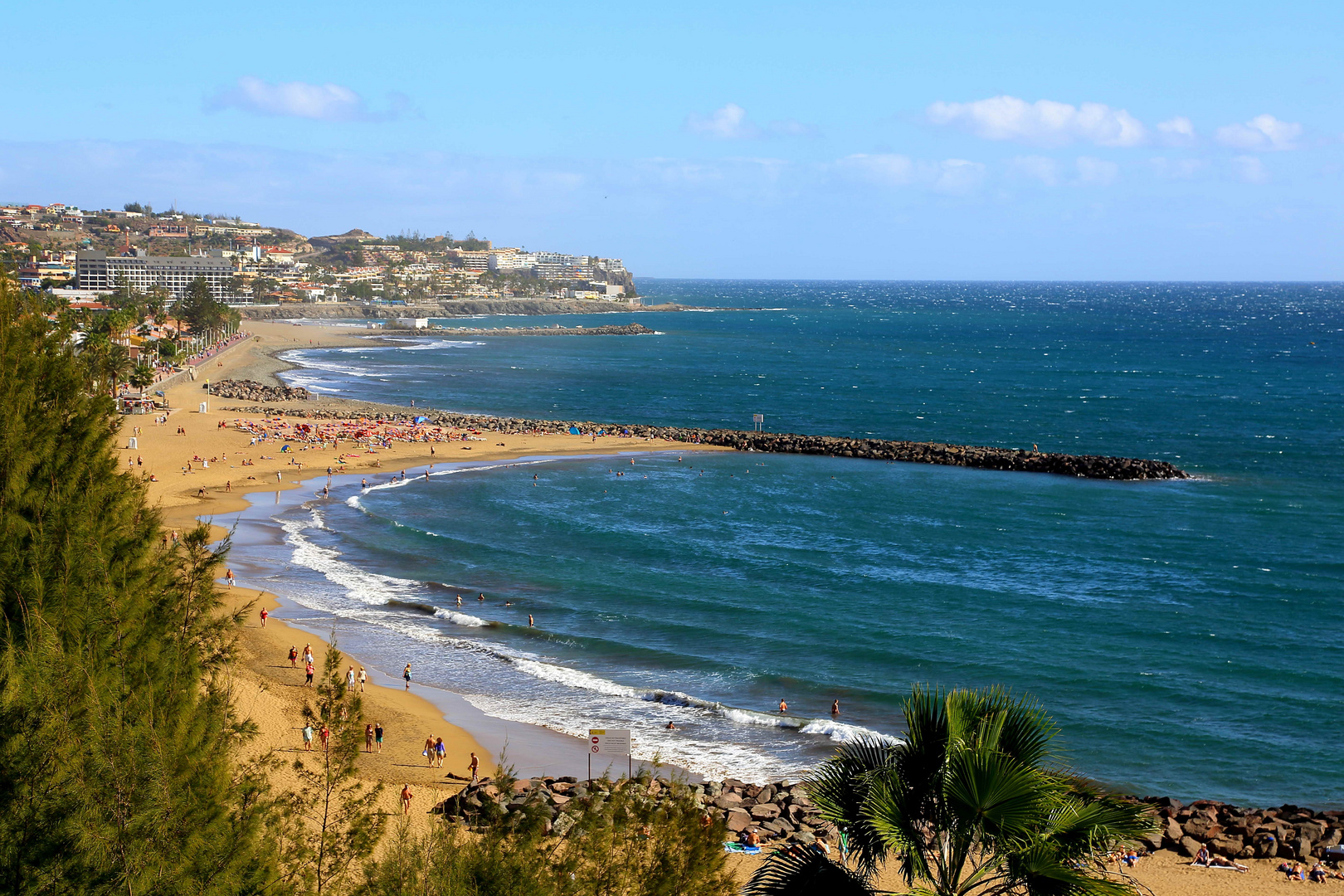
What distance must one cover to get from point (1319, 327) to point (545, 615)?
191829mm

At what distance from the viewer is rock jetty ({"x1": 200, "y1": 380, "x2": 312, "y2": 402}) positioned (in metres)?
81.4

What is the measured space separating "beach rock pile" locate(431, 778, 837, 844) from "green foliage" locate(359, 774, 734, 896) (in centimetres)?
911

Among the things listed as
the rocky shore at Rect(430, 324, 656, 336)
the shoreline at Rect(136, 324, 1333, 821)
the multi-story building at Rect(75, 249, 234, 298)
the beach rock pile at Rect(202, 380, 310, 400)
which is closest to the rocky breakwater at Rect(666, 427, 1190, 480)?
the shoreline at Rect(136, 324, 1333, 821)

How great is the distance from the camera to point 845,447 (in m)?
67.2

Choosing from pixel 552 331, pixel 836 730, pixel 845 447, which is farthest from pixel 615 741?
pixel 552 331

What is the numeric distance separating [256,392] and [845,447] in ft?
148

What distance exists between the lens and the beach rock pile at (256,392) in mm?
81438

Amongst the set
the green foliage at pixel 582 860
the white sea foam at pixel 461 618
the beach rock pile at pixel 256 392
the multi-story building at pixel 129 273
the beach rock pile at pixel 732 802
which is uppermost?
the multi-story building at pixel 129 273

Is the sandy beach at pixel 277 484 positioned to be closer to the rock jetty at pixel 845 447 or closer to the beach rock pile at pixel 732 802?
the beach rock pile at pixel 732 802

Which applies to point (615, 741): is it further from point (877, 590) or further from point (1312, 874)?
point (877, 590)

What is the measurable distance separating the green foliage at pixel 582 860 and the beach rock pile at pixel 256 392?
77227 millimetres

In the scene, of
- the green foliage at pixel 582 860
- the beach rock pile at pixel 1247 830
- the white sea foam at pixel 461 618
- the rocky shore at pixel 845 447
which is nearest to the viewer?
the green foliage at pixel 582 860

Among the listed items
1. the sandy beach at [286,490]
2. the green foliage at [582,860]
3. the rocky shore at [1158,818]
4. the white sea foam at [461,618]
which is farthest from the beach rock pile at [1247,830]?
the white sea foam at [461,618]

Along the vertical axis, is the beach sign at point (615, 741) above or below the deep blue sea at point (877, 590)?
above
